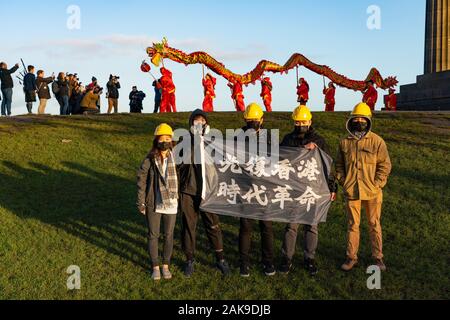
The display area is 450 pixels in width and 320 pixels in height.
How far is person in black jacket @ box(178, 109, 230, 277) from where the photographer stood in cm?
775

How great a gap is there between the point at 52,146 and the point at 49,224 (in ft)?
20.6

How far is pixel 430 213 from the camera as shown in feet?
33.9

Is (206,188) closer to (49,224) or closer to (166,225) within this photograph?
(166,225)

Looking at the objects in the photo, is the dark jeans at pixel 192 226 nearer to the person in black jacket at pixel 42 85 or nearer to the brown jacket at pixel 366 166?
the brown jacket at pixel 366 166

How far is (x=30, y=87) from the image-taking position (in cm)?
2100

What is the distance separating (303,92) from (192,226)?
18295 mm

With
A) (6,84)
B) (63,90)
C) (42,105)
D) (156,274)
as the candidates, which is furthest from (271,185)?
(63,90)

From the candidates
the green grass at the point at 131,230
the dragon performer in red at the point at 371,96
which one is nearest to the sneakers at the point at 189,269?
the green grass at the point at 131,230

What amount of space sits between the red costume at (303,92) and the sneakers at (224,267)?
1806cm

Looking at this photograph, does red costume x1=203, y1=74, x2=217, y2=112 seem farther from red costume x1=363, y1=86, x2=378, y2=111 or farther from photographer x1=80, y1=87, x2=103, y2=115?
red costume x1=363, y1=86, x2=378, y2=111

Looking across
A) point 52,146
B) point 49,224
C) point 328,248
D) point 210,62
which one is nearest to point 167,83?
point 210,62

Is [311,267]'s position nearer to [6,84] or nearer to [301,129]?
[301,129]

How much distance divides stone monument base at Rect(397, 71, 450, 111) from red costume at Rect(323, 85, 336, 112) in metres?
5.11

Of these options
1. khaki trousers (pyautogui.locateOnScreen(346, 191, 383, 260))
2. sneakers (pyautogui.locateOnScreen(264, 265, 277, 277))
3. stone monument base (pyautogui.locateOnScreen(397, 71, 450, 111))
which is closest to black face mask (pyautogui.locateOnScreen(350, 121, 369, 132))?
khaki trousers (pyautogui.locateOnScreen(346, 191, 383, 260))
